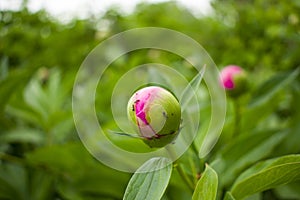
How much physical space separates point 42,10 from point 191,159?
1144mm

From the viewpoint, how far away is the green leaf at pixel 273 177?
0.47 m

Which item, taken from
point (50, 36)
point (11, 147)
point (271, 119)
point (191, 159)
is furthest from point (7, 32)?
point (191, 159)

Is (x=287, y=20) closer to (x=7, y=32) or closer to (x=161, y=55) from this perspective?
(x=161, y=55)

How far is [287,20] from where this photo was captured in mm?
1128

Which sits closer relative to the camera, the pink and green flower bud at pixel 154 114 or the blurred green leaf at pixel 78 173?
the pink and green flower bud at pixel 154 114

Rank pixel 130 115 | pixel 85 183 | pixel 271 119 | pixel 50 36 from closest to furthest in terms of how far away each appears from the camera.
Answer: pixel 130 115 → pixel 85 183 → pixel 271 119 → pixel 50 36

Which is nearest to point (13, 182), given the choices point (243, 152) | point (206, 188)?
point (243, 152)

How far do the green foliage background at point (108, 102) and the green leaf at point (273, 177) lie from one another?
0.01 metres

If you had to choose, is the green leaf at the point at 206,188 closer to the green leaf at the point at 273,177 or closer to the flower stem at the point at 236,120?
the green leaf at the point at 273,177

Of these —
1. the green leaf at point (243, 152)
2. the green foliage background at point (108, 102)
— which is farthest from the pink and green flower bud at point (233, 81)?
the green leaf at point (243, 152)

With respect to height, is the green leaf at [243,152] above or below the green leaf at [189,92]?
below

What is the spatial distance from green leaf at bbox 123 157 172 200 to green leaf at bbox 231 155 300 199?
92 mm

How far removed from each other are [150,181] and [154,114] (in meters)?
0.07

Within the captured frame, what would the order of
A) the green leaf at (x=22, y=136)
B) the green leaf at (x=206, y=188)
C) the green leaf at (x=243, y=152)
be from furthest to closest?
the green leaf at (x=22, y=136) < the green leaf at (x=243, y=152) < the green leaf at (x=206, y=188)
